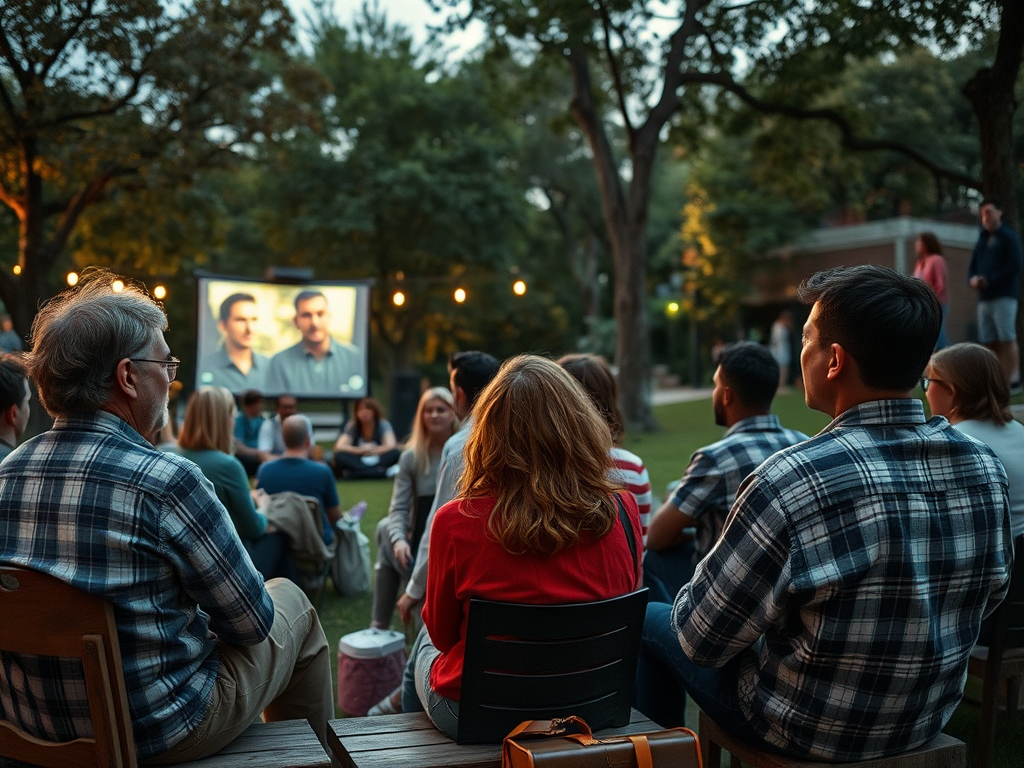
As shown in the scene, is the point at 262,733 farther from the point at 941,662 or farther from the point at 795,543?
the point at 941,662

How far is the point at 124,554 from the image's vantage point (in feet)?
7.09

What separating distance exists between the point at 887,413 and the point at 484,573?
103cm

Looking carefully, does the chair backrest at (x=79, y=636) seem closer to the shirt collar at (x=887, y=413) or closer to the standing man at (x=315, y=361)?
the shirt collar at (x=887, y=413)

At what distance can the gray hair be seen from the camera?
227 centimetres

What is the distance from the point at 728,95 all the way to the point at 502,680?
18058mm

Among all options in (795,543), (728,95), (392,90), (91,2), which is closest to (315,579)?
(795,543)

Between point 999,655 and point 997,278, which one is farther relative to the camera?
point 997,278

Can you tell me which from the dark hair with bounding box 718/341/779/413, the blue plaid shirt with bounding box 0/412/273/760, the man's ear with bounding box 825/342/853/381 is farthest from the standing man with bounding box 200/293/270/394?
the man's ear with bounding box 825/342/853/381


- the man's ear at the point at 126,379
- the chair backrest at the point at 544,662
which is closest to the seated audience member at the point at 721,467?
the chair backrest at the point at 544,662

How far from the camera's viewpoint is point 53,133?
1561cm

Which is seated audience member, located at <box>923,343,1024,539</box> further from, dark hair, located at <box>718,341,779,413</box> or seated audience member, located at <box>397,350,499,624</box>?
seated audience member, located at <box>397,350,499,624</box>

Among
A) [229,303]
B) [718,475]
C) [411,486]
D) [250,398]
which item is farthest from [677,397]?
[718,475]

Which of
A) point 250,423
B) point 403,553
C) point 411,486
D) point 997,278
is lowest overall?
point 250,423

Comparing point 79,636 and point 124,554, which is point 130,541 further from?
point 79,636
